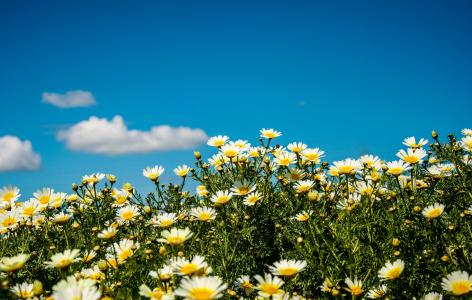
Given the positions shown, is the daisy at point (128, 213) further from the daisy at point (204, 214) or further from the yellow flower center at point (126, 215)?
the daisy at point (204, 214)

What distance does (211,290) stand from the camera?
2.01 m

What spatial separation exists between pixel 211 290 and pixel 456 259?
1.98m

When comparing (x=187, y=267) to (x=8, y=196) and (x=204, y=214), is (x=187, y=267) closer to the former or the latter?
(x=204, y=214)

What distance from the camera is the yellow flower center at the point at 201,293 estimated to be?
77.3 inches

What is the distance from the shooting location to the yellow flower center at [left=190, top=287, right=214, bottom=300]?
1.96 metres

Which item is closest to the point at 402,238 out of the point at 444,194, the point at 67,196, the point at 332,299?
the point at 332,299

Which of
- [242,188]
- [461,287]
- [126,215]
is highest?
[242,188]

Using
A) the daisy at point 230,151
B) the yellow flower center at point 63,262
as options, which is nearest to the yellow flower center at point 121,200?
the daisy at point 230,151

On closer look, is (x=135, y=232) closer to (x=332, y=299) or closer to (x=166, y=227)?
(x=166, y=227)

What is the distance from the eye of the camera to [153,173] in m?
4.57

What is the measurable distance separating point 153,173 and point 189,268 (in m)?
2.34

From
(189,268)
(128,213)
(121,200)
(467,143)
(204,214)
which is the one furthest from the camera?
(121,200)

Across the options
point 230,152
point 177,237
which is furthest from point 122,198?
point 177,237

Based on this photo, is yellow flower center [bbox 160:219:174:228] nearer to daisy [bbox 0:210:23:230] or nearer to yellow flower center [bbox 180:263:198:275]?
yellow flower center [bbox 180:263:198:275]
